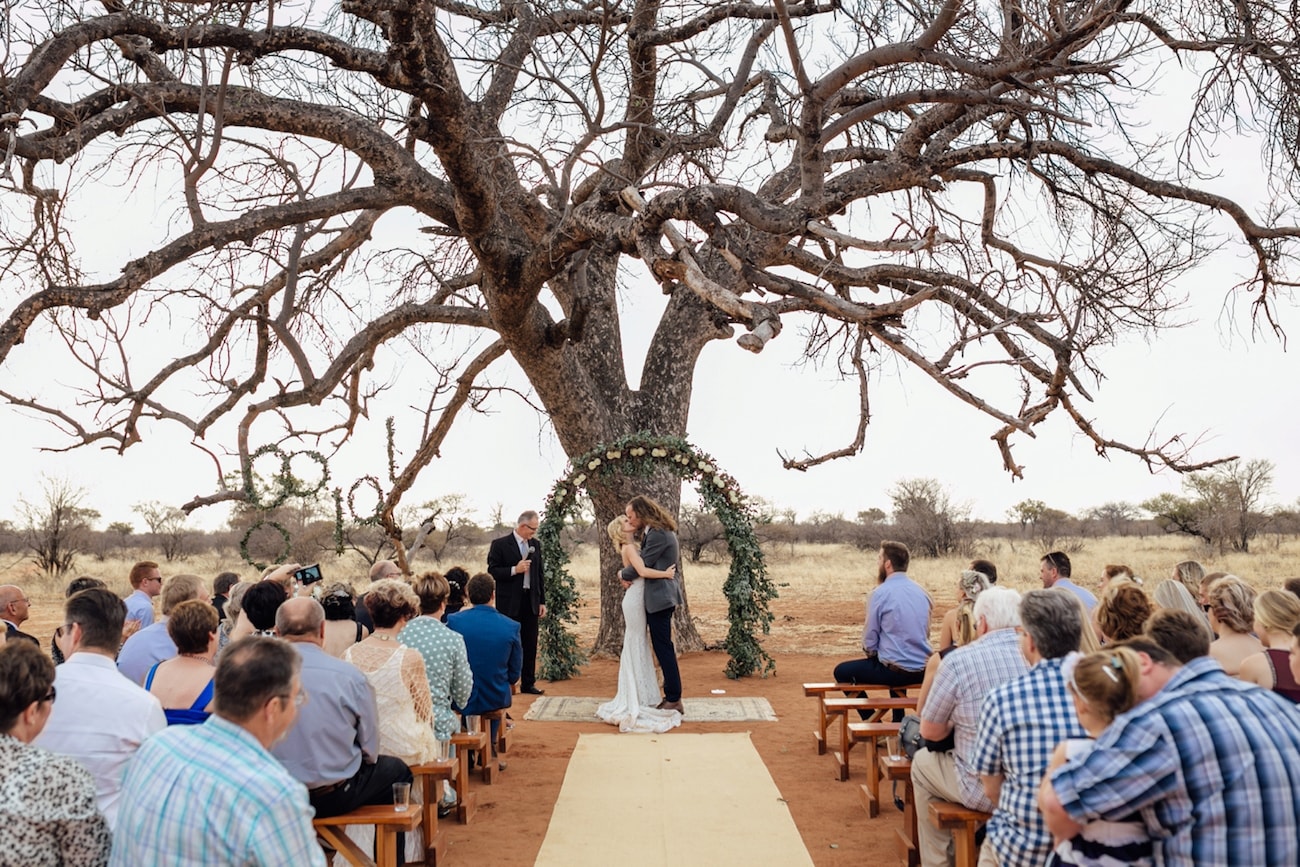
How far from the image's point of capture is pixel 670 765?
7.80 metres

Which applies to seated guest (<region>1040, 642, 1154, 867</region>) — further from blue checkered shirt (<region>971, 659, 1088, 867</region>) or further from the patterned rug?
the patterned rug

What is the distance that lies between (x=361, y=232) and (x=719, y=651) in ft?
23.2

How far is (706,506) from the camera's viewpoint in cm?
1234

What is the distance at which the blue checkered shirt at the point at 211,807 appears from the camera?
2664 mm

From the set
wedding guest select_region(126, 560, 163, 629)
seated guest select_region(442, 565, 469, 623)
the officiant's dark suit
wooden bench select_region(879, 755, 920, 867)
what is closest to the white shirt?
wooden bench select_region(879, 755, 920, 867)

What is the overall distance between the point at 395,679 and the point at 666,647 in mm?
4168

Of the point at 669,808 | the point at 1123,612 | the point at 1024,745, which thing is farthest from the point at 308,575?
the point at 1123,612

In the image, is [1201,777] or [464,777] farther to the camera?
[464,777]

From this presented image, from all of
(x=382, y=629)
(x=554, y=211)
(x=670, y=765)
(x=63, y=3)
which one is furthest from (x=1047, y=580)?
(x=63, y=3)

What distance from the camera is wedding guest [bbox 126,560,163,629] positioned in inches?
289

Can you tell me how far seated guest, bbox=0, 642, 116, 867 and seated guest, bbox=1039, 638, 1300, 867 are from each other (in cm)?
278

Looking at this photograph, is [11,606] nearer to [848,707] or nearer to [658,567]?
[658,567]

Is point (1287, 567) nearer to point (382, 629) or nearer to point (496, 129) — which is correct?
point (496, 129)

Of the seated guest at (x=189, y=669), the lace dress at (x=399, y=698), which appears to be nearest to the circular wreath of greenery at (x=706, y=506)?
the lace dress at (x=399, y=698)
